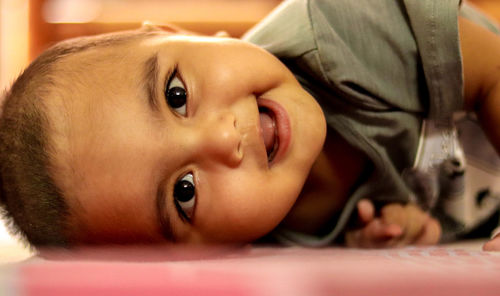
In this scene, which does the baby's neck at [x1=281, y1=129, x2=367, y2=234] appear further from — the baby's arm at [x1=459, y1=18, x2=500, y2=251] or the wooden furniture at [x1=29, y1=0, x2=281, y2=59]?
the wooden furniture at [x1=29, y1=0, x2=281, y2=59]

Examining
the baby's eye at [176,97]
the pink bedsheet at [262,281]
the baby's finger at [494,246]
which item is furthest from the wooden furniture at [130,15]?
the pink bedsheet at [262,281]

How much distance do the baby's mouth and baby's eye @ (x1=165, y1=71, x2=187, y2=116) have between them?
0.37 feet

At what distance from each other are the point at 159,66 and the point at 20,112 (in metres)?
0.19

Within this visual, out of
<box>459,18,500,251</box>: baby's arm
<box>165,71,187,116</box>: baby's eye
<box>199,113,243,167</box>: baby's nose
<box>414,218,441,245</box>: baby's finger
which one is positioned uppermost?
<box>459,18,500,251</box>: baby's arm

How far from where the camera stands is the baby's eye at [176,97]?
63 centimetres

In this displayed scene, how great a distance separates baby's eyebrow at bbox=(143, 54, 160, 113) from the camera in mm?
611

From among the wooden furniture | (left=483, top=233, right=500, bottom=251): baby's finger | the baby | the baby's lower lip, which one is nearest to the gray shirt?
the baby

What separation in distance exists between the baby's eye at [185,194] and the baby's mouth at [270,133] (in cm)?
11

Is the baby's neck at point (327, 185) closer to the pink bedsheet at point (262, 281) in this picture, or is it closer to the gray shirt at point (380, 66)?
the gray shirt at point (380, 66)

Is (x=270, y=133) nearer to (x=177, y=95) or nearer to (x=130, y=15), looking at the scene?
(x=177, y=95)

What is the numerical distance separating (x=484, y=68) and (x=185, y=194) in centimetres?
49

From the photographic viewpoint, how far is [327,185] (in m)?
0.85

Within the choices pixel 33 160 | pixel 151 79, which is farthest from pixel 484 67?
pixel 33 160

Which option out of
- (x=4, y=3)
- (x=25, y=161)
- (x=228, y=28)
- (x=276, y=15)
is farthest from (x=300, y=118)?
(x=4, y=3)
